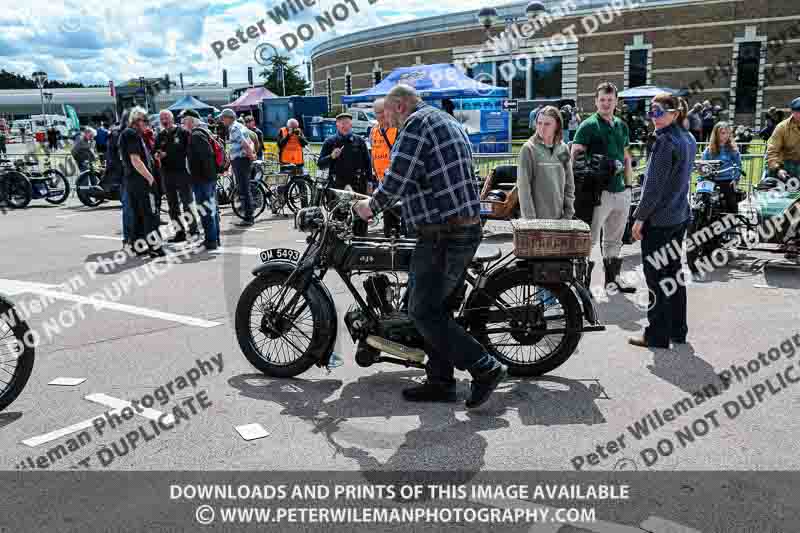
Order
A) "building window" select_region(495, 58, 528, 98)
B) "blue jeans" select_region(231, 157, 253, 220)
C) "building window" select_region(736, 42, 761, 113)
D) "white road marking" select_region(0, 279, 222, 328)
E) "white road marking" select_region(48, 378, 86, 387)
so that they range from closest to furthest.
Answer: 1. "white road marking" select_region(48, 378, 86, 387)
2. "white road marking" select_region(0, 279, 222, 328)
3. "blue jeans" select_region(231, 157, 253, 220)
4. "building window" select_region(736, 42, 761, 113)
5. "building window" select_region(495, 58, 528, 98)

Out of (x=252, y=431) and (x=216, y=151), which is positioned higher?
(x=216, y=151)

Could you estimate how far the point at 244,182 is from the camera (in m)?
12.5

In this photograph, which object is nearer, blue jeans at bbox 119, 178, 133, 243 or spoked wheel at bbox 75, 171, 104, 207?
blue jeans at bbox 119, 178, 133, 243

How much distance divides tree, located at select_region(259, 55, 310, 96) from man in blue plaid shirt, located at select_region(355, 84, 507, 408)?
2715 inches

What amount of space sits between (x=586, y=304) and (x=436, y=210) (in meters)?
1.38

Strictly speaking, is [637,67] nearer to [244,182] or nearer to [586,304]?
[244,182]

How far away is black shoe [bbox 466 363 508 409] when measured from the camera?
4352mm

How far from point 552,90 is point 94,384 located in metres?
44.7

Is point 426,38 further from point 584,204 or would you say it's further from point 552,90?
point 584,204

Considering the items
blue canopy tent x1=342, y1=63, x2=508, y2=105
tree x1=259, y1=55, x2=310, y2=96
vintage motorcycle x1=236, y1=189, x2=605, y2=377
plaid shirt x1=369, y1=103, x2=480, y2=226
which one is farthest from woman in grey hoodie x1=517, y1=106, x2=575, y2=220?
tree x1=259, y1=55, x2=310, y2=96

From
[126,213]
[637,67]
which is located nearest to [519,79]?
[637,67]

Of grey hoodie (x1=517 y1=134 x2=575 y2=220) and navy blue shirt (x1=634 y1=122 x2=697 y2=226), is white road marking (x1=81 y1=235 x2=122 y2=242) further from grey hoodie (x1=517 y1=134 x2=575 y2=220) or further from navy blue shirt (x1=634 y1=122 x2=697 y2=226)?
navy blue shirt (x1=634 y1=122 x2=697 y2=226)

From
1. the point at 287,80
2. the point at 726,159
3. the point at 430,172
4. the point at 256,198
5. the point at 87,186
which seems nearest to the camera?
the point at 430,172

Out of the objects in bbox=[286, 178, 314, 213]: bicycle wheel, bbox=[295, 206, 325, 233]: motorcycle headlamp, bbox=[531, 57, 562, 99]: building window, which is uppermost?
bbox=[531, 57, 562, 99]: building window
